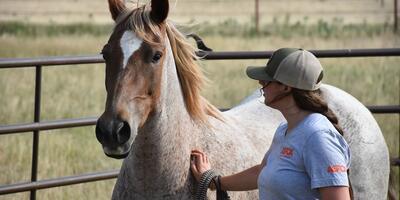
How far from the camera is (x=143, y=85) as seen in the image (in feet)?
12.4

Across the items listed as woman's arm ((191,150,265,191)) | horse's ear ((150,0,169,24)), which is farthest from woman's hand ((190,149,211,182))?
horse's ear ((150,0,169,24))

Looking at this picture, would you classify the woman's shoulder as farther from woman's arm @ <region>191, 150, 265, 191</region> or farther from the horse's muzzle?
the horse's muzzle

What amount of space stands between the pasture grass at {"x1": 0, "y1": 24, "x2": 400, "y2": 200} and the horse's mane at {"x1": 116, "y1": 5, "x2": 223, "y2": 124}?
111 millimetres

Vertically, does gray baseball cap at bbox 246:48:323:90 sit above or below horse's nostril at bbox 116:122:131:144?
above

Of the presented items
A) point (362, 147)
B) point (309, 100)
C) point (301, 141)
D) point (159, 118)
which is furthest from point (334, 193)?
point (362, 147)

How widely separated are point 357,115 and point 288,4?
1081 inches

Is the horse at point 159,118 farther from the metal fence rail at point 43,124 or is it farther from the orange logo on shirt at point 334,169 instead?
the metal fence rail at point 43,124

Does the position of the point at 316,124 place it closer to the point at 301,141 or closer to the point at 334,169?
the point at 301,141

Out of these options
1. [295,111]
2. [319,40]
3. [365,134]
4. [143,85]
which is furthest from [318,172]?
[319,40]

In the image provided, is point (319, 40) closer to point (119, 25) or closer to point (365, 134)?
point (365, 134)

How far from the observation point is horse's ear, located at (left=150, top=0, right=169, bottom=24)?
3.91 m

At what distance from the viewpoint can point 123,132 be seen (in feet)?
11.8

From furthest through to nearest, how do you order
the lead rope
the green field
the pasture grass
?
the green field, the pasture grass, the lead rope

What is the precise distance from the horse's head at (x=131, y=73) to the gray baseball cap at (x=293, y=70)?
21.4 inches
